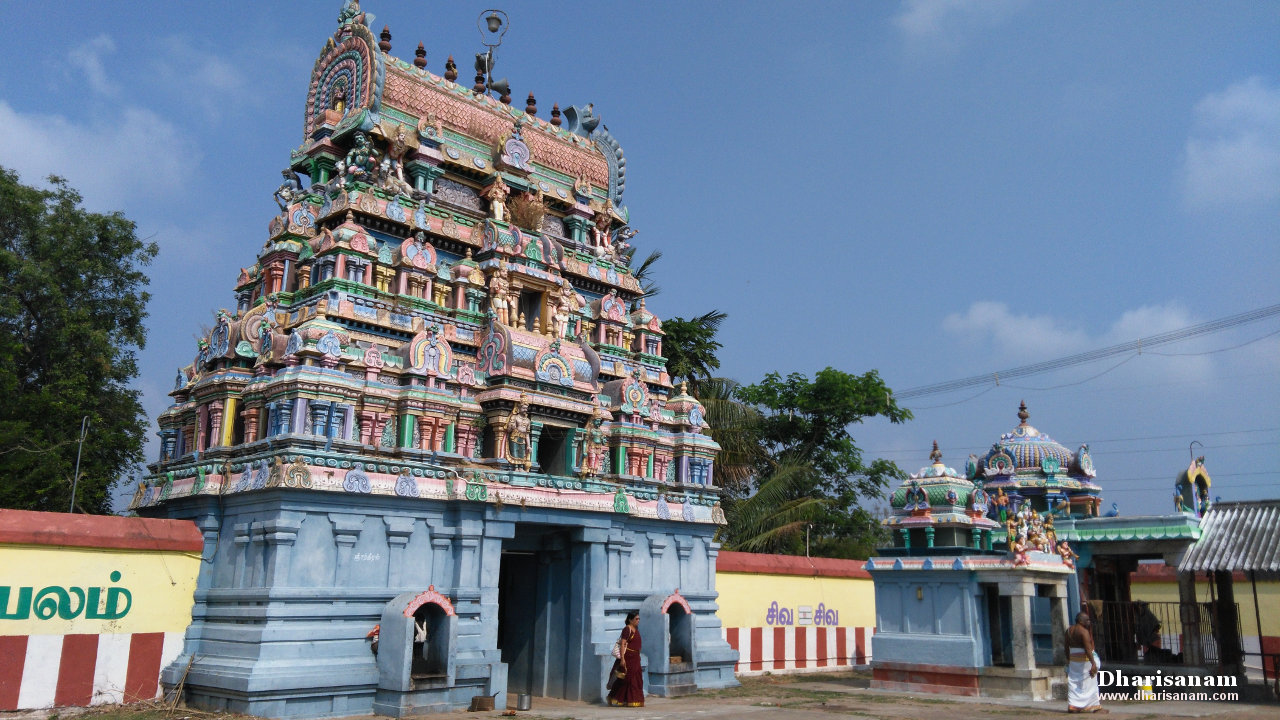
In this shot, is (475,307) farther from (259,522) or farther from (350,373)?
(259,522)

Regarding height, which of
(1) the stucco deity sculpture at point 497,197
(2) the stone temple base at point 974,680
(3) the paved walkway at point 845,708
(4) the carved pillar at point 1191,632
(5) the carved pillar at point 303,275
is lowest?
(3) the paved walkway at point 845,708

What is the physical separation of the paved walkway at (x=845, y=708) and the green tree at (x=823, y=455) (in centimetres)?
1455

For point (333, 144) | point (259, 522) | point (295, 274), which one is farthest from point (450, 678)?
point (333, 144)

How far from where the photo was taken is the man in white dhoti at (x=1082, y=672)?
15383 mm

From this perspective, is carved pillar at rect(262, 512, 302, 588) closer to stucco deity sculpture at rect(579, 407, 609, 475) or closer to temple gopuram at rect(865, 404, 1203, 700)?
stucco deity sculpture at rect(579, 407, 609, 475)

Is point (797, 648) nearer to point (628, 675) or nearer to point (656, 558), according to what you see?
point (656, 558)

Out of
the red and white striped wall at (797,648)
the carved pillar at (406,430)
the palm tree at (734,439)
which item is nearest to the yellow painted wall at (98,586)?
the carved pillar at (406,430)

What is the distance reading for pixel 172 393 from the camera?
20.4 m

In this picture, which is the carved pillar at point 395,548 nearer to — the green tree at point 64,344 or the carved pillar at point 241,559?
the carved pillar at point 241,559

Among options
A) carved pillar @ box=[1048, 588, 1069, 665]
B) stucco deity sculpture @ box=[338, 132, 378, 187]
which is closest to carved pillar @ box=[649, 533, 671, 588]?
carved pillar @ box=[1048, 588, 1069, 665]

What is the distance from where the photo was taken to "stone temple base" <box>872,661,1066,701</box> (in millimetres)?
17672

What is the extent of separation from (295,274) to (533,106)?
9.53m

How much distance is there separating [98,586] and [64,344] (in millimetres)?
13353

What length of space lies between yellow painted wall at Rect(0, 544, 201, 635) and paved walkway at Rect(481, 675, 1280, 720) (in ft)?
18.0
